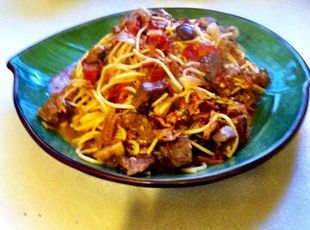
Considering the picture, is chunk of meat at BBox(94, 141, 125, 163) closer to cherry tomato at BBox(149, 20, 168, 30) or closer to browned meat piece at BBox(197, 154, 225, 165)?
browned meat piece at BBox(197, 154, 225, 165)

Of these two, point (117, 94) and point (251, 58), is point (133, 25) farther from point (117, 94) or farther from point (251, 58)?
point (251, 58)

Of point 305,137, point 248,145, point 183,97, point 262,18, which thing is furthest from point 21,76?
point 262,18

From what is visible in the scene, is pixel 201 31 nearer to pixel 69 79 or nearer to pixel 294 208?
pixel 69 79

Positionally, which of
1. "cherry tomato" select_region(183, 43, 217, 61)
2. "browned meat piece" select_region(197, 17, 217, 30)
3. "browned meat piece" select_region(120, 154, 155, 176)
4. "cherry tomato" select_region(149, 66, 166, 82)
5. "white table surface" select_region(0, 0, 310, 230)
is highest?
"browned meat piece" select_region(197, 17, 217, 30)

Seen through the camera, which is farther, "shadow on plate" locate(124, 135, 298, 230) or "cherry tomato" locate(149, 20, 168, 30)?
"cherry tomato" locate(149, 20, 168, 30)

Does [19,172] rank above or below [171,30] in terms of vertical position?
below

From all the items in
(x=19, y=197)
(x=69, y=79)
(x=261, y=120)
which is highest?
(x=261, y=120)

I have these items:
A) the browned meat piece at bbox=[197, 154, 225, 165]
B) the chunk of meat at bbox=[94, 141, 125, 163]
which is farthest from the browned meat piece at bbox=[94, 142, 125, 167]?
the browned meat piece at bbox=[197, 154, 225, 165]
